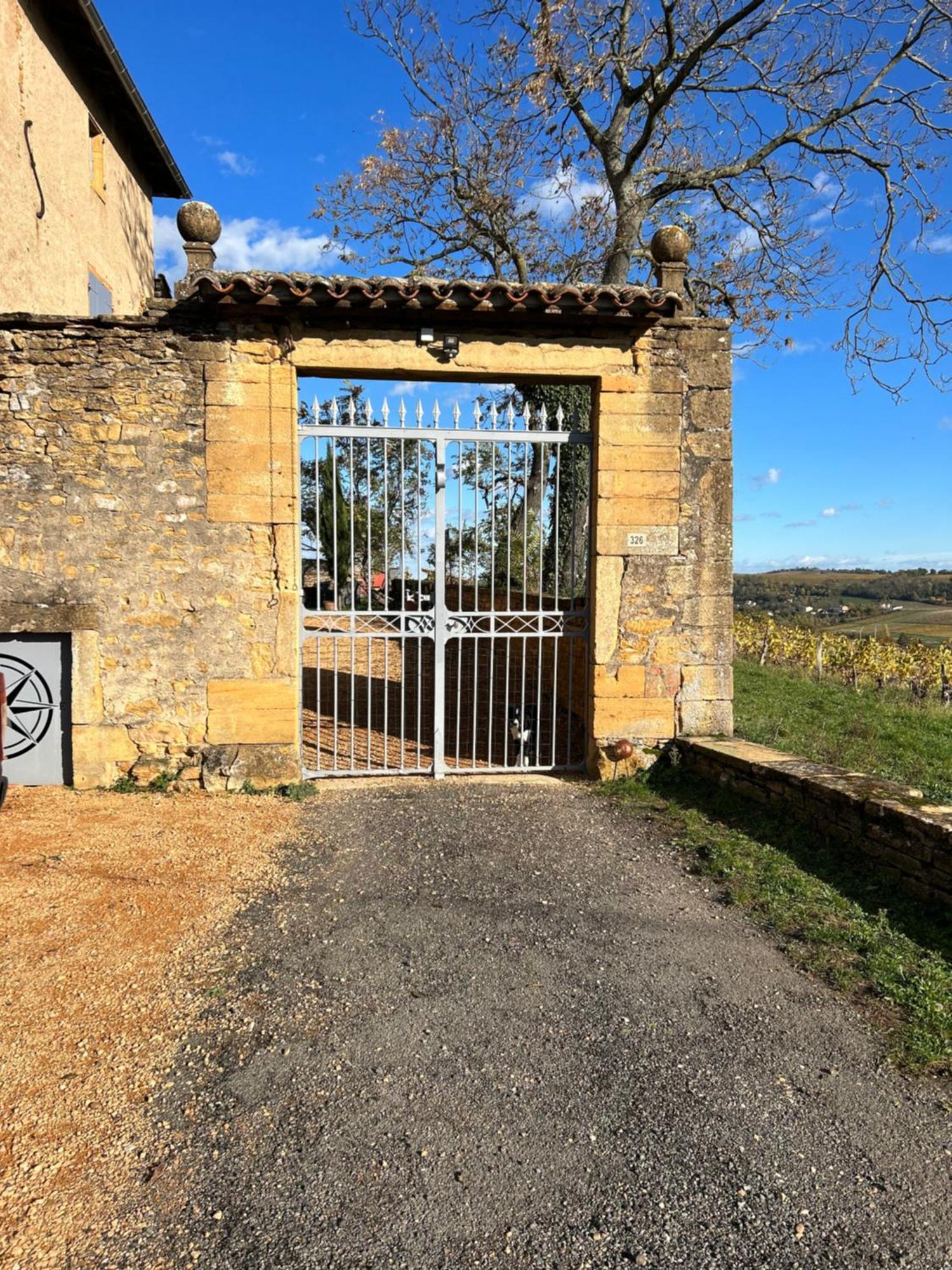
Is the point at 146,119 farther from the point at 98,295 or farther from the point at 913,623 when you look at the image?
the point at 913,623

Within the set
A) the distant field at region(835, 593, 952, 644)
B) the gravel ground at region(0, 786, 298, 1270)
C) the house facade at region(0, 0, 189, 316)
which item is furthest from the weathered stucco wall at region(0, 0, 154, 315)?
the distant field at region(835, 593, 952, 644)

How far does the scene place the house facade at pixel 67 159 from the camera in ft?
22.6

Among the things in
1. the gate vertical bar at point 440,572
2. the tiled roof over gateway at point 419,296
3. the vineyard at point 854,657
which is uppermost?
the tiled roof over gateway at point 419,296

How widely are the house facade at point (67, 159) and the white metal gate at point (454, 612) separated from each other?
2.35 meters

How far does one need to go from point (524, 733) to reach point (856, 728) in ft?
11.3

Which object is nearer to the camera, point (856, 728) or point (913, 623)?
point (856, 728)

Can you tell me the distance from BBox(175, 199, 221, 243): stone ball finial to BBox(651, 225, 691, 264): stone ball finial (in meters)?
3.39

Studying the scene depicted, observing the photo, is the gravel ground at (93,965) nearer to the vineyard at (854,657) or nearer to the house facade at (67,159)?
the house facade at (67,159)

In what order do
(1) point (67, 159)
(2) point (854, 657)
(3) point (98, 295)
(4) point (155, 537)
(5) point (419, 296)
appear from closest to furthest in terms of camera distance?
(5) point (419, 296), (4) point (155, 537), (1) point (67, 159), (3) point (98, 295), (2) point (854, 657)

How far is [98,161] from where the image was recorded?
30.2 feet

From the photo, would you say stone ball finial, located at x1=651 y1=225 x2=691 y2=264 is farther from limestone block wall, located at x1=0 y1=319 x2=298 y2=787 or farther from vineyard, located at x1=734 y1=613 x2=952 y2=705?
vineyard, located at x1=734 y1=613 x2=952 y2=705

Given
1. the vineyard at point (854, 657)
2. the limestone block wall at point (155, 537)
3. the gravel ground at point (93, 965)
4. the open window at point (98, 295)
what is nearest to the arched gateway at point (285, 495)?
the limestone block wall at point (155, 537)

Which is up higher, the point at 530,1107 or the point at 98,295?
the point at 98,295

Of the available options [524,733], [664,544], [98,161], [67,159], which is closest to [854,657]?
[664,544]
